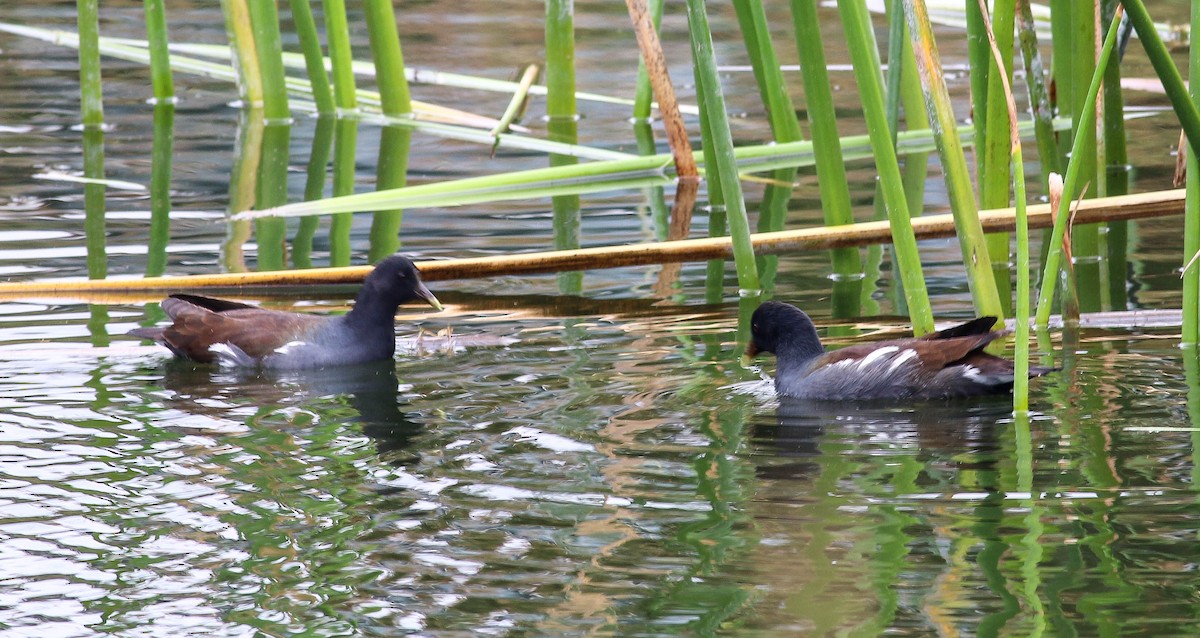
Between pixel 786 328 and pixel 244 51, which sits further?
pixel 244 51

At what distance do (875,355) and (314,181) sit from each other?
4951 millimetres

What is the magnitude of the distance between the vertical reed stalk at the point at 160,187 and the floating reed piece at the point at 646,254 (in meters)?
0.52

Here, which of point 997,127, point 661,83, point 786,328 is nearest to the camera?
point 786,328

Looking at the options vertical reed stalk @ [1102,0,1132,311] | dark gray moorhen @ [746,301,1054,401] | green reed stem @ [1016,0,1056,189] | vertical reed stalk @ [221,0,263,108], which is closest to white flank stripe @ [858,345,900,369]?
dark gray moorhen @ [746,301,1054,401]

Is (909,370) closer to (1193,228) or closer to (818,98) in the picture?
(1193,228)

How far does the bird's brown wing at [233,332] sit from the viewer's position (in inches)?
252

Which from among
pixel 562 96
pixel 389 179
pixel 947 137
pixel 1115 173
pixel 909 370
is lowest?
pixel 909 370

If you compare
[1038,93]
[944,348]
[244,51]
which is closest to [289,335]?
[944,348]

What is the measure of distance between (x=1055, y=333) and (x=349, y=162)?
5320mm

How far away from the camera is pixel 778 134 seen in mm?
9031

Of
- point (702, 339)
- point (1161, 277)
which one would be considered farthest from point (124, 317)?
point (1161, 277)

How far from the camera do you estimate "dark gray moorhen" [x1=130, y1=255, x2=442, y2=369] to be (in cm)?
641

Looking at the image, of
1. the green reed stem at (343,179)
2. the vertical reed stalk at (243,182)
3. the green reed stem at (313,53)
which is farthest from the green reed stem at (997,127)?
the green reed stem at (313,53)

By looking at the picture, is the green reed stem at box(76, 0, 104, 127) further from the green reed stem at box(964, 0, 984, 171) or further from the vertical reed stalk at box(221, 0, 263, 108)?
the green reed stem at box(964, 0, 984, 171)
